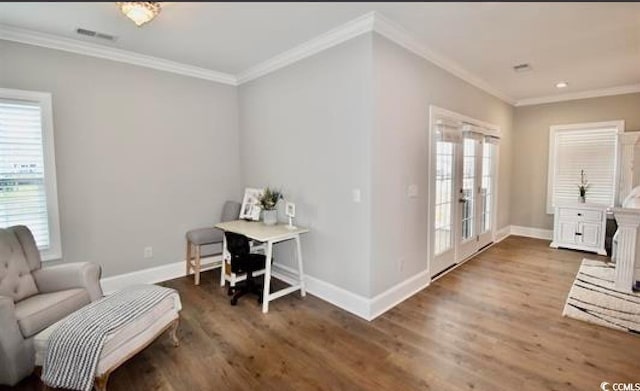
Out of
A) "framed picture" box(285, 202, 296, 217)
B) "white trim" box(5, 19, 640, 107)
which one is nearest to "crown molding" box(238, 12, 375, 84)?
"white trim" box(5, 19, 640, 107)

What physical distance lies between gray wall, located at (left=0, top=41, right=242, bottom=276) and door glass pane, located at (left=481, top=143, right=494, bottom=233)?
13.0 feet

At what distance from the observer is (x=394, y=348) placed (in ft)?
8.04

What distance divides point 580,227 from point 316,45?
201 inches

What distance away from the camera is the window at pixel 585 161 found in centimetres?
514

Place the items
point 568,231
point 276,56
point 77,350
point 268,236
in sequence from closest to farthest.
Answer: point 77,350, point 268,236, point 276,56, point 568,231

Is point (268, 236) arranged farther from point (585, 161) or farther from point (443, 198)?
point (585, 161)

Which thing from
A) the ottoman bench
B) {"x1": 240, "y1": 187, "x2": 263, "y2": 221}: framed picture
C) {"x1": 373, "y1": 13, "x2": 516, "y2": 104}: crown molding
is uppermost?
→ {"x1": 373, "y1": 13, "x2": 516, "y2": 104}: crown molding

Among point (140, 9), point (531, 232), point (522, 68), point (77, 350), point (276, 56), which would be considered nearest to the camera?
point (77, 350)

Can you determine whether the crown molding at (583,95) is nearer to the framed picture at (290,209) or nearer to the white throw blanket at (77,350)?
the framed picture at (290,209)

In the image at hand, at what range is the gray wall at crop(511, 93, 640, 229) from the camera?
5356 mm

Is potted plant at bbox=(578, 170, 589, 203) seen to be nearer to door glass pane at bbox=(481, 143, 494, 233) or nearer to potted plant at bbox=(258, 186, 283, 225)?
door glass pane at bbox=(481, 143, 494, 233)

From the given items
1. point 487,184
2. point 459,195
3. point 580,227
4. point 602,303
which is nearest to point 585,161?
point 580,227

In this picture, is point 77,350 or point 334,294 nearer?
point 77,350

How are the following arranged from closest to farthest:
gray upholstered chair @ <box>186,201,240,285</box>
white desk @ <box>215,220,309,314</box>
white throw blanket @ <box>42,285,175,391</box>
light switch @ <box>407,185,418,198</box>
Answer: white throw blanket @ <box>42,285,175,391</box>, white desk @ <box>215,220,309,314</box>, light switch @ <box>407,185,418,198</box>, gray upholstered chair @ <box>186,201,240,285</box>
